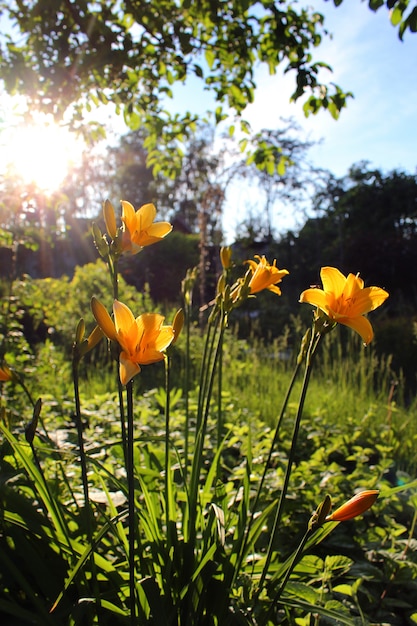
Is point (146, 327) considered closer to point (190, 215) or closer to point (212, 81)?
point (212, 81)

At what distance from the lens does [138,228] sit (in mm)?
1008

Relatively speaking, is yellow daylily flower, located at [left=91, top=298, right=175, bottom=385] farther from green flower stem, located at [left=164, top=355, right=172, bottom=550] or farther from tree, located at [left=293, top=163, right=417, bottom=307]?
tree, located at [left=293, top=163, right=417, bottom=307]

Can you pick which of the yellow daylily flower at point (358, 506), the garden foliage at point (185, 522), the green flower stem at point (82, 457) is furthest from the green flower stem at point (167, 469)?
the yellow daylily flower at point (358, 506)

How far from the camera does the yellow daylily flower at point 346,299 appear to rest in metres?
0.83

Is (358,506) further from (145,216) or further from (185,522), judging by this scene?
(145,216)

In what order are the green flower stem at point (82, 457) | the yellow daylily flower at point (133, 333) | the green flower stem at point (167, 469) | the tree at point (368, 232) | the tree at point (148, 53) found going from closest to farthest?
the yellow daylily flower at point (133, 333) → the green flower stem at point (82, 457) → the green flower stem at point (167, 469) → the tree at point (148, 53) → the tree at point (368, 232)

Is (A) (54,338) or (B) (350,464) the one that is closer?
(B) (350,464)

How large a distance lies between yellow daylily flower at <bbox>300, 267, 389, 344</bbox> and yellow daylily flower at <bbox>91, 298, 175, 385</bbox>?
11.0 inches

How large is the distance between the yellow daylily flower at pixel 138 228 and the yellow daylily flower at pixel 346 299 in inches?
15.2

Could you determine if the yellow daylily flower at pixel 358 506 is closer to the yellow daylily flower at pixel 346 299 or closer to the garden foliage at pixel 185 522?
the garden foliage at pixel 185 522

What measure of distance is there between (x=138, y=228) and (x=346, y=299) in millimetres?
485

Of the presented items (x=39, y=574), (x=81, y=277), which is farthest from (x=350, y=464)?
(x=81, y=277)

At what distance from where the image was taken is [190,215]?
25.8 meters

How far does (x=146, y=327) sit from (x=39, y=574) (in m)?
0.68
